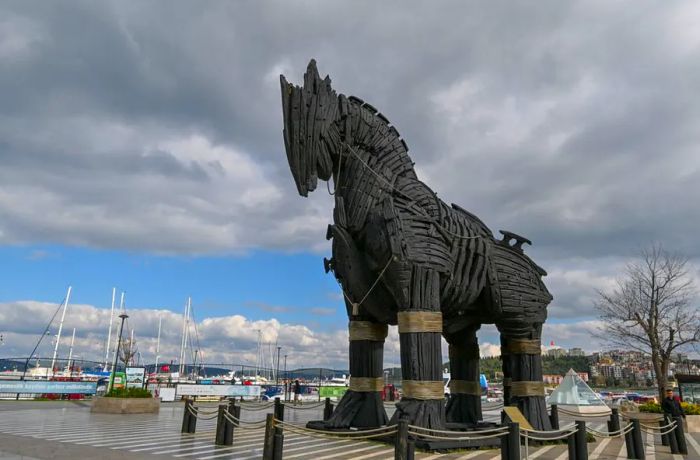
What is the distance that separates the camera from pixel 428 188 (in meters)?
9.34

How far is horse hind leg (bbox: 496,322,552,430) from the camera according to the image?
32.1ft

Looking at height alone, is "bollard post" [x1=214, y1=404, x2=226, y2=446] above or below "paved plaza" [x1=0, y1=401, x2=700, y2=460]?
above

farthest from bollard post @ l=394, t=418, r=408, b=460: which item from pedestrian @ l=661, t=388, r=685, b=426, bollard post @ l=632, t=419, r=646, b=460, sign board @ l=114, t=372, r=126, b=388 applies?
sign board @ l=114, t=372, r=126, b=388

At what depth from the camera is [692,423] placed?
14.4 metres

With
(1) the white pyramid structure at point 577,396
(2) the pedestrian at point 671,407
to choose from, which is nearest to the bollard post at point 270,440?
(2) the pedestrian at point 671,407

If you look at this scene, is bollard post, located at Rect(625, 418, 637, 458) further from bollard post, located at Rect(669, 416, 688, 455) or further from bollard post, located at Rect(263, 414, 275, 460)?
bollard post, located at Rect(263, 414, 275, 460)

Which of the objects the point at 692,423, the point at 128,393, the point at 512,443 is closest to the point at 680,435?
the point at 512,443

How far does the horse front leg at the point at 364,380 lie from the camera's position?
29.9 ft

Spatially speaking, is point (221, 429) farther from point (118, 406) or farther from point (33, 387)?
point (33, 387)

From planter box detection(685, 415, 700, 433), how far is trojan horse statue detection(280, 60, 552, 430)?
7.37 m

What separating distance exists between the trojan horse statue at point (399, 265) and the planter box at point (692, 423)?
7.37m

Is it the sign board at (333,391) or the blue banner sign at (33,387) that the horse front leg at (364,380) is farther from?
the sign board at (333,391)

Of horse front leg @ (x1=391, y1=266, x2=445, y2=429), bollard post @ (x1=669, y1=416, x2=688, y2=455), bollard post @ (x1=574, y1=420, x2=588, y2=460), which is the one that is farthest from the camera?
bollard post @ (x1=669, y1=416, x2=688, y2=455)

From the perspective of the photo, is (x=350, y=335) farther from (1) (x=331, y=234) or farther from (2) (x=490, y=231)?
(2) (x=490, y=231)
